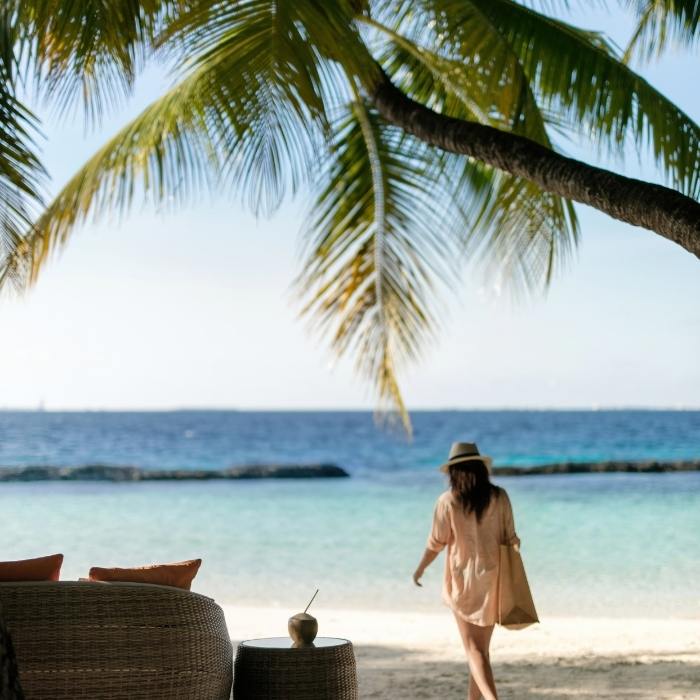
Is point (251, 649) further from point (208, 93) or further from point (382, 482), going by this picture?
point (382, 482)

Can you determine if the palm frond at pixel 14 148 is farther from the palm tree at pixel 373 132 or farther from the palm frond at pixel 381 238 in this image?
the palm frond at pixel 381 238

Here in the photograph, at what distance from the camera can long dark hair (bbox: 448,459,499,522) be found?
475cm

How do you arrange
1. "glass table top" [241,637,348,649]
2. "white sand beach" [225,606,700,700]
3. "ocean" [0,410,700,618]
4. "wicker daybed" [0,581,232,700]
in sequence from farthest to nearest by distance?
1. "ocean" [0,410,700,618]
2. "white sand beach" [225,606,700,700]
3. "glass table top" [241,637,348,649]
4. "wicker daybed" [0,581,232,700]

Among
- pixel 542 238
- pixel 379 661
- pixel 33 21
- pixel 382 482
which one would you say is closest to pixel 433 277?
pixel 542 238

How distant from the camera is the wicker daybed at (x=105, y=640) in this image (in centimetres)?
359

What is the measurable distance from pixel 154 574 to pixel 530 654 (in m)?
4.01

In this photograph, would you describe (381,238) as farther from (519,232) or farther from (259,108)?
(259,108)

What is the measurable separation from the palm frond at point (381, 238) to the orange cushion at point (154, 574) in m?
3.03

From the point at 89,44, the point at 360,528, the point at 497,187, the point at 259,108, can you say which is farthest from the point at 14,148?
the point at 360,528

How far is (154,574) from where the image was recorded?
3.82m

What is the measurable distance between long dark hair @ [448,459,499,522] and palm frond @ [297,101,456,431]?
2.02m

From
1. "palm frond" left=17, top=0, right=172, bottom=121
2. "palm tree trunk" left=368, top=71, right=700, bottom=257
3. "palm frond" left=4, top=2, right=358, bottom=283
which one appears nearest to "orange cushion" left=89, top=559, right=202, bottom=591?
"palm frond" left=4, top=2, right=358, bottom=283

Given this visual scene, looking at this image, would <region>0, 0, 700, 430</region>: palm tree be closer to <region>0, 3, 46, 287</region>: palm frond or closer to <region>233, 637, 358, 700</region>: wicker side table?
<region>0, 3, 46, 287</region>: palm frond

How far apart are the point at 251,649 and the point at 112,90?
252 cm
